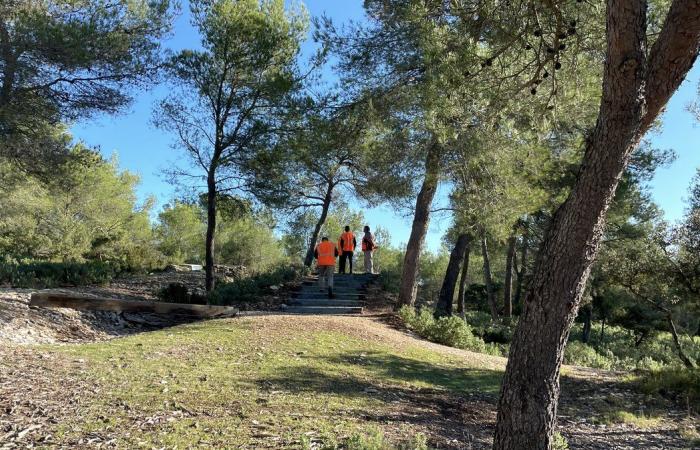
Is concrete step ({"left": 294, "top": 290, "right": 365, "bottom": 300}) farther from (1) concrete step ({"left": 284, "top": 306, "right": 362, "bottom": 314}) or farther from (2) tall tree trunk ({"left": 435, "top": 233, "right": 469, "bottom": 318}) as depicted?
(2) tall tree trunk ({"left": 435, "top": 233, "right": 469, "bottom": 318})

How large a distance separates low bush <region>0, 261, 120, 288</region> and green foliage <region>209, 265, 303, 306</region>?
11.8 ft

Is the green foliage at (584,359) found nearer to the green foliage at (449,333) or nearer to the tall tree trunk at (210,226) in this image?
the green foliage at (449,333)

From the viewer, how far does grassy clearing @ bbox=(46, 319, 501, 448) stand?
4.00 metres

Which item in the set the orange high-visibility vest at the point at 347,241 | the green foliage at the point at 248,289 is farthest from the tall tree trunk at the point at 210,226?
the orange high-visibility vest at the point at 347,241

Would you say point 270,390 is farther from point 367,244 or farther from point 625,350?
point 625,350

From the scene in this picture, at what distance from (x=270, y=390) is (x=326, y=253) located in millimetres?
8309

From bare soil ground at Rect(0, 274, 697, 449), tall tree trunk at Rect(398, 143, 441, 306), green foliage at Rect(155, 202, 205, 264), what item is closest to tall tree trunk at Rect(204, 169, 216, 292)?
bare soil ground at Rect(0, 274, 697, 449)

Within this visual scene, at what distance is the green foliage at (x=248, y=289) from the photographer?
12688 millimetres

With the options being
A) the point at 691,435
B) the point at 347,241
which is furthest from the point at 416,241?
the point at 691,435

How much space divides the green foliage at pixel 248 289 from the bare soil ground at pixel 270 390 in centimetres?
308

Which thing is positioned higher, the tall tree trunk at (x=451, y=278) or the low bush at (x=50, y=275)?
the tall tree trunk at (x=451, y=278)

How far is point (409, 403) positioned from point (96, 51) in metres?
9.95

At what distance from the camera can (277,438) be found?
3945mm

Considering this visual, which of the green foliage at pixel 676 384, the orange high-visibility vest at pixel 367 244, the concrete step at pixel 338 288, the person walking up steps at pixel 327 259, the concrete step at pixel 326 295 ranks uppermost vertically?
the orange high-visibility vest at pixel 367 244
